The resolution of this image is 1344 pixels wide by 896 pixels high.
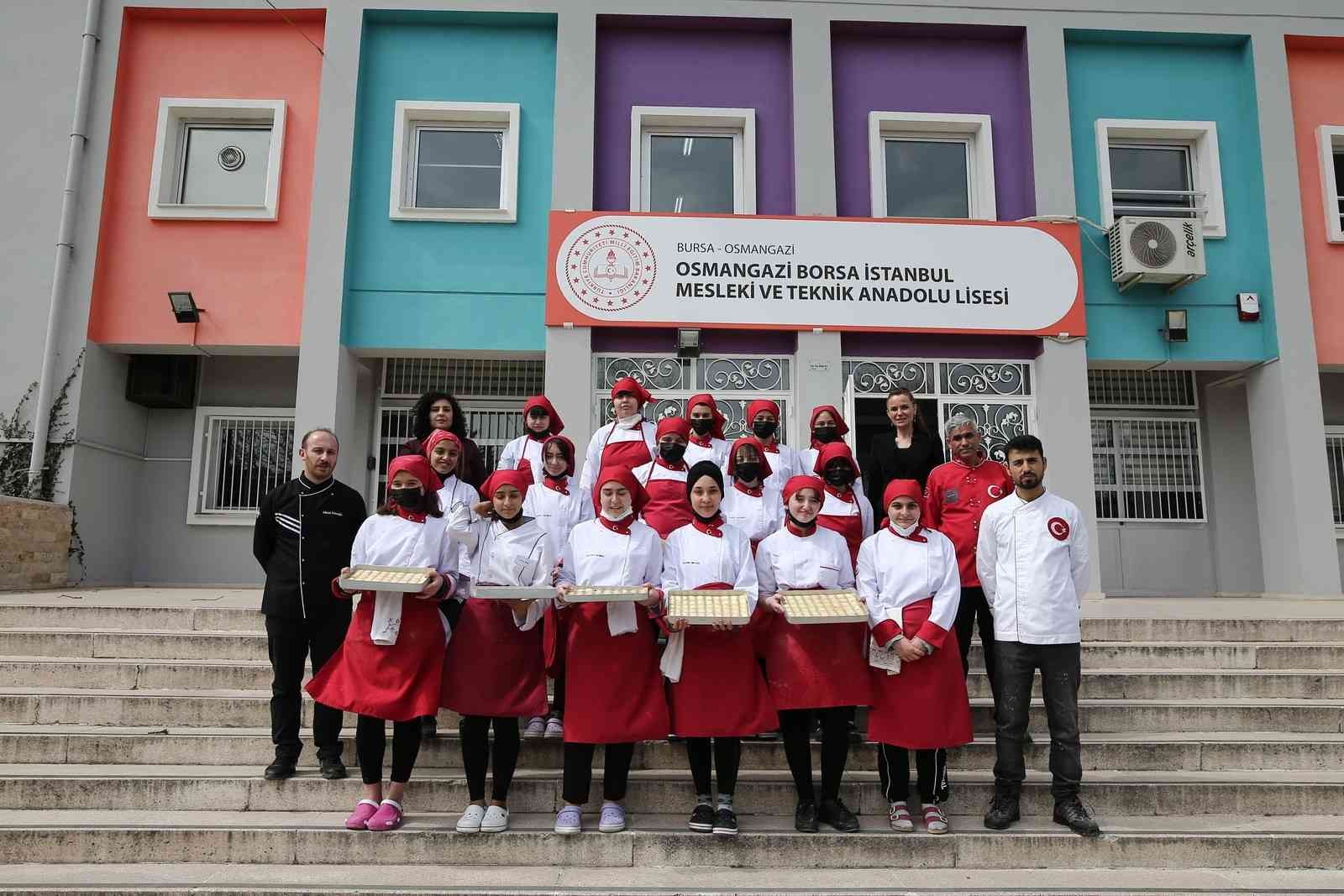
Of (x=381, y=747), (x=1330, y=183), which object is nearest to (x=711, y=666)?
(x=381, y=747)

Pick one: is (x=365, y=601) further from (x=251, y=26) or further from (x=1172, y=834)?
(x=251, y=26)

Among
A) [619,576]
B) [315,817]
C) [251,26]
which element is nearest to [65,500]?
[251,26]

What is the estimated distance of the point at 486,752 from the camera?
14.2 feet

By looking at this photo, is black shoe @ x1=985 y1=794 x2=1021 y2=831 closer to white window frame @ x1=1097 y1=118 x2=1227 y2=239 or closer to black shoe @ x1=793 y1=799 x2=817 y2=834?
black shoe @ x1=793 y1=799 x2=817 y2=834

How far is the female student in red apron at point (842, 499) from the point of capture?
16.4 feet

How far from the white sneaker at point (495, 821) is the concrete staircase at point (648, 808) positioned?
2.5 inches

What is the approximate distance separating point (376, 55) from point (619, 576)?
26.2 feet

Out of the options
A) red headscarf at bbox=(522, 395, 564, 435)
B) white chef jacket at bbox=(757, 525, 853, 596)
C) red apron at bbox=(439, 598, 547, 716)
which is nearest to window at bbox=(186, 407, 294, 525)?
red headscarf at bbox=(522, 395, 564, 435)

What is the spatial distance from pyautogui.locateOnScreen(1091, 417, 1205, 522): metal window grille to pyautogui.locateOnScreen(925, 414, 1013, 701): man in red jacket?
20.5 feet

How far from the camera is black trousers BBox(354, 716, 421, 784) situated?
4273mm

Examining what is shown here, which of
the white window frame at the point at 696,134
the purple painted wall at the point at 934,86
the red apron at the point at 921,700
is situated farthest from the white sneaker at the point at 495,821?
the purple painted wall at the point at 934,86

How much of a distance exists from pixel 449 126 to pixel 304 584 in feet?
22.1

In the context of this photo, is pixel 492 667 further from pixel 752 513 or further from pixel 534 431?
pixel 534 431

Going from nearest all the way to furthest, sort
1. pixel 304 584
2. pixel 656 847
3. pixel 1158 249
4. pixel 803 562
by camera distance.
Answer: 1. pixel 656 847
2. pixel 803 562
3. pixel 304 584
4. pixel 1158 249
